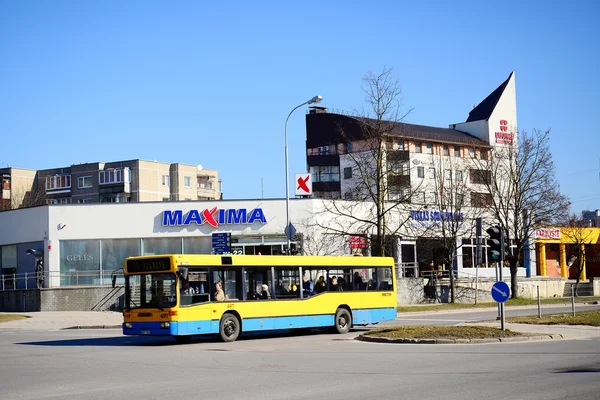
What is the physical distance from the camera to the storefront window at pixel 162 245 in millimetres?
48969

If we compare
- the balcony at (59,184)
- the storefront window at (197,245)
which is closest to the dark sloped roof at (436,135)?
the storefront window at (197,245)

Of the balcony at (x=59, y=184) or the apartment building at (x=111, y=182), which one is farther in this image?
the balcony at (x=59, y=184)

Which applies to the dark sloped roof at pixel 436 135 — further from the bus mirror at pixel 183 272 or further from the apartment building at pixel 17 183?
the bus mirror at pixel 183 272

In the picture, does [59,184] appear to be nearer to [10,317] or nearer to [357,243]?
[357,243]

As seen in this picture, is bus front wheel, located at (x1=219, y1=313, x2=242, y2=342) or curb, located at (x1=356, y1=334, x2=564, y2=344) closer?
curb, located at (x1=356, y1=334, x2=564, y2=344)

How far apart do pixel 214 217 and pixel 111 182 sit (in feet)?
221

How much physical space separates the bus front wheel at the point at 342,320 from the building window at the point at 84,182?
305 ft

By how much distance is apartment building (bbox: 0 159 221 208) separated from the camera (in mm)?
112688

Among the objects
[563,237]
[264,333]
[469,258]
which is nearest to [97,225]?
[264,333]

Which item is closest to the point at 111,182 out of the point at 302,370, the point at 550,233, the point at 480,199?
the point at 550,233

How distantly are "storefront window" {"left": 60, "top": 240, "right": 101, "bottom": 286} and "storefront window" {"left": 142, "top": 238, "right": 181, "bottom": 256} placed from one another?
2.94 meters

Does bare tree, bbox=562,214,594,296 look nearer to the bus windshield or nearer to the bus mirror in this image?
the bus windshield

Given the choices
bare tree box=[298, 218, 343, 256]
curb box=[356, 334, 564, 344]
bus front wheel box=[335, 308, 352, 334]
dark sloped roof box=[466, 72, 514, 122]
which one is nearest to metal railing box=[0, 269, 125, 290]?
bare tree box=[298, 218, 343, 256]

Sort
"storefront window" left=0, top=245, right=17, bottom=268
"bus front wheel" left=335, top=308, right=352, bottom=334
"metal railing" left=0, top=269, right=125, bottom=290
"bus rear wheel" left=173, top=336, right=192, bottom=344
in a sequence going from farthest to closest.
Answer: "storefront window" left=0, top=245, right=17, bottom=268
"metal railing" left=0, top=269, right=125, bottom=290
"bus front wheel" left=335, top=308, right=352, bottom=334
"bus rear wheel" left=173, top=336, right=192, bottom=344
